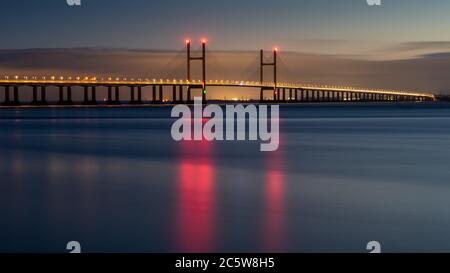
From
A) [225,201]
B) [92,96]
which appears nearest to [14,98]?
[92,96]

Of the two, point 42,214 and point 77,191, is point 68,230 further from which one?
point 77,191

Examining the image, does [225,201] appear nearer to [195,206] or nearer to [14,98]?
[195,206]

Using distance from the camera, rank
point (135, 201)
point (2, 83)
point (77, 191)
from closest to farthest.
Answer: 1. point (135, 201)
2. point (77, 191)
3. point (2, 83)

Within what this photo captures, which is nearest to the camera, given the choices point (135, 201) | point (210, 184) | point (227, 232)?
point (227, 232)

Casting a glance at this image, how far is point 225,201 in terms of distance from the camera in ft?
34.2

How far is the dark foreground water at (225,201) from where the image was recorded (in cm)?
768

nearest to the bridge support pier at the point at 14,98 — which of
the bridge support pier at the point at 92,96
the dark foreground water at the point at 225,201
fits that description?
the bridge support pier at the point at 92,96

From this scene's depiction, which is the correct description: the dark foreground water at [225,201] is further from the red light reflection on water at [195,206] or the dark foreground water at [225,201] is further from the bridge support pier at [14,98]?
the bridge support pier at [14,98]

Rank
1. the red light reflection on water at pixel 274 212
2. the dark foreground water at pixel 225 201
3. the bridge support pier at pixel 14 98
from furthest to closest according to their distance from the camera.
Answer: the bridge support pier at pixel 14 98 → the dark foreground water at pixel 225 201 → the red light reflection on water at pixel 274 212
